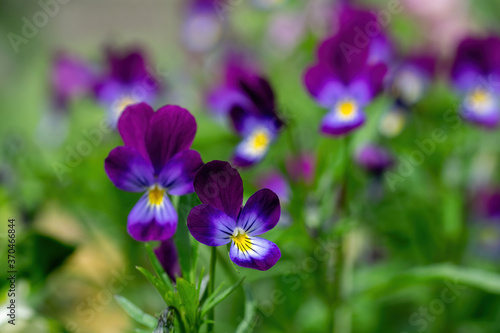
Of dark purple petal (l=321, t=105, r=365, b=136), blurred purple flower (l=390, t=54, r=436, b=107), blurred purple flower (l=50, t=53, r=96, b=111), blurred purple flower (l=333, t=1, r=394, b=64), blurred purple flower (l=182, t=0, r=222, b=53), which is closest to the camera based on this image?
dark purple petal (l=321, t=105, r=365, b=136)

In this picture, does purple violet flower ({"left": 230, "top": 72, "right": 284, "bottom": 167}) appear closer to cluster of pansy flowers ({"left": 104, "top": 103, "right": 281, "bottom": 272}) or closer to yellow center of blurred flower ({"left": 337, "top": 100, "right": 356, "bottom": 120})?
yellow center of blurred flower ({"left": 337, "top": 100, "right": 356, "bottom": 120})

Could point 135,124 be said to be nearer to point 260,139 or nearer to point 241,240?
point 241,240

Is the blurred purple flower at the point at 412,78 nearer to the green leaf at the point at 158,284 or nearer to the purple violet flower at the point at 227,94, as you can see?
the purple violet flower at the point at 227,94

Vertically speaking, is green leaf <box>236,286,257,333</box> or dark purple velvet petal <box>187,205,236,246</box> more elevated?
dark purple velvet petal <box>187,205,236,246</box>

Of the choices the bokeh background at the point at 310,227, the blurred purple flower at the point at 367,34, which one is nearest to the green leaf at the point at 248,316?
the bokeh background at the point at 310,227

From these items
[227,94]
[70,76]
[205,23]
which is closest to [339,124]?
[227,94]

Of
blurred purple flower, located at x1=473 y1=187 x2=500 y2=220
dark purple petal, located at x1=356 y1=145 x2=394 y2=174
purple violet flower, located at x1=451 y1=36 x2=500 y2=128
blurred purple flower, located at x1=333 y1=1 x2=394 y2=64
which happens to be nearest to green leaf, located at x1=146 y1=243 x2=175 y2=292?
blurred purple flower, located at x1=333 y1=1 x2=394 y2=64

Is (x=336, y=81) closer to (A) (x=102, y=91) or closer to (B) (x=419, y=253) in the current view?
(B) (x=419, y=253)

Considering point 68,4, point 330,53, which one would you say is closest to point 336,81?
point 330,53
